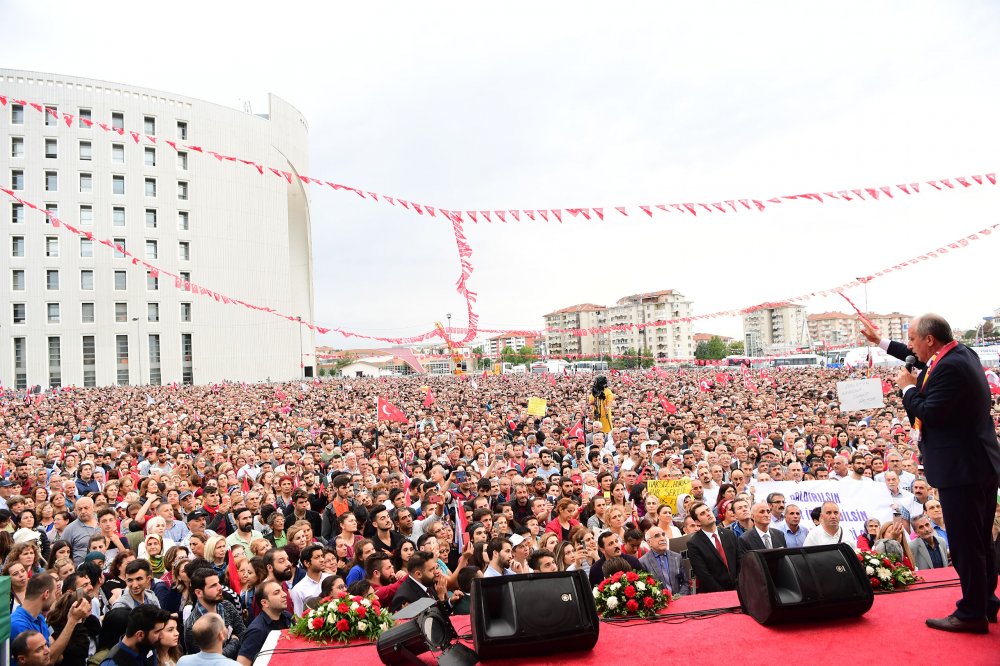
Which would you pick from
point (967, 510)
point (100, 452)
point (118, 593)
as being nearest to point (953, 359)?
point (967, 510)

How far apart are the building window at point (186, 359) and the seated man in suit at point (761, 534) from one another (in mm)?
54207

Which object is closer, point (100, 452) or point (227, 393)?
point (100, 452)

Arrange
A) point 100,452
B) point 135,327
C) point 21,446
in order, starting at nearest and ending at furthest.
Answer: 1. point 100,452
2. point 21,446
3. point 135,327

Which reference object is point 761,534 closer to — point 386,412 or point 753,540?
point 753,540

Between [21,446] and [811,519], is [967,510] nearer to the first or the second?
[811,519]

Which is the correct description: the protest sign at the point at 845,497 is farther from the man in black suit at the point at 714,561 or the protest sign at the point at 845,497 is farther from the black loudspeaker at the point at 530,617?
the black loudspeaker at the point at 530,617

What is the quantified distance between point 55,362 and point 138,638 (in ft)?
182

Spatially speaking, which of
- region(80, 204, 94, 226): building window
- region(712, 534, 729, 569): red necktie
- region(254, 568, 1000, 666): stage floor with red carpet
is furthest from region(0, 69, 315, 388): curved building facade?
region(254, 568, 1000, 666): stage floor with red carpet

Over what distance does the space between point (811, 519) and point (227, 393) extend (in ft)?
102

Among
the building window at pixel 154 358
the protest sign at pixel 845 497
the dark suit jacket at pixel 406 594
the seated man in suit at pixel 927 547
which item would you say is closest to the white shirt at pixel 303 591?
the dark suit jacket at pixel 406 594

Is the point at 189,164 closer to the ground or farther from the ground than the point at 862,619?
farther from the ground

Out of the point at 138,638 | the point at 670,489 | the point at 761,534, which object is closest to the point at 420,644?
the point at 138,638

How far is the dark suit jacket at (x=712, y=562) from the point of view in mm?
6129

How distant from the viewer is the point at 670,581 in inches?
244
